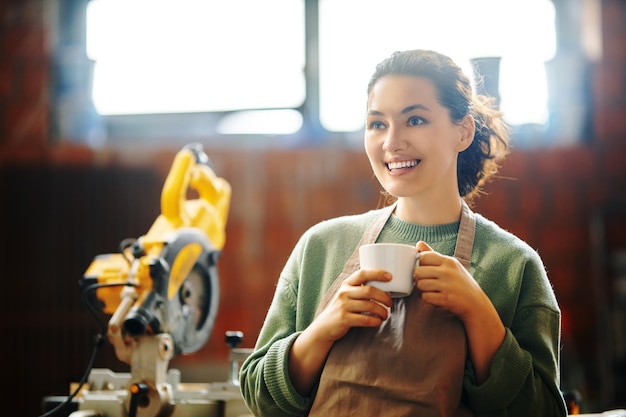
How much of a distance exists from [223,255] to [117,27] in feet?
5.08

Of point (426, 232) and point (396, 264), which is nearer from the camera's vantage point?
point (396, 264)

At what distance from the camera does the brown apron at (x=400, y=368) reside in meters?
1.04

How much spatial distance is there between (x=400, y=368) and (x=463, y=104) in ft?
1.52

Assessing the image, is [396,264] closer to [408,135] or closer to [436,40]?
[408,135]

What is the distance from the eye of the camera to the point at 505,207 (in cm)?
397

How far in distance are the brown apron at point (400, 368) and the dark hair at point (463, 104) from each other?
0.34m

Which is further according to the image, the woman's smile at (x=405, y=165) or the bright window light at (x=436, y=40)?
the bright window light at (x=436, y=40)

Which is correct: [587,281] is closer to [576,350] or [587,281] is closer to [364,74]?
[576,350]

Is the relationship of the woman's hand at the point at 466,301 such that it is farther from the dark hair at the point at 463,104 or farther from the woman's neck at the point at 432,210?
the dark hair at the point at 463,104

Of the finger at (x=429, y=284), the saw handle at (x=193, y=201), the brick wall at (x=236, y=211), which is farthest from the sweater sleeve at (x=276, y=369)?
the brick wall at (x=236, y=211)

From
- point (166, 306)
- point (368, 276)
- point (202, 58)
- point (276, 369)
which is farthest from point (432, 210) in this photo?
point (202, 58)

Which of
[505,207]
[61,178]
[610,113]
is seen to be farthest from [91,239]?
[610,113]

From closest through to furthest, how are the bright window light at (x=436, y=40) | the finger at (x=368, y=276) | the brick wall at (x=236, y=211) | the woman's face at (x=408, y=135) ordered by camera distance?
the finger at (x=368, y=276), the woman's face at (x=408, y=135), the brick wall at (x=236, y=211), the bright window light at (x=436, y=40)

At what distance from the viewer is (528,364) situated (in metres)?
1.07
